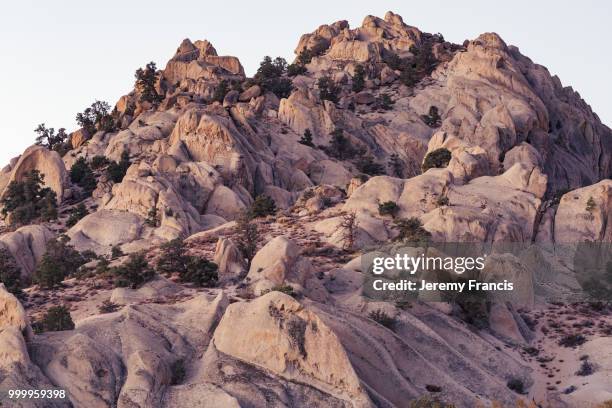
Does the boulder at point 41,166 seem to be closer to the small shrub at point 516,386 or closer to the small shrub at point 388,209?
the small shrub at point 388,209

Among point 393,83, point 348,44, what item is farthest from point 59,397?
A: point 348,44

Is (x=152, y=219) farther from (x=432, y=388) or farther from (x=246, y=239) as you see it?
(x=432, y=388)

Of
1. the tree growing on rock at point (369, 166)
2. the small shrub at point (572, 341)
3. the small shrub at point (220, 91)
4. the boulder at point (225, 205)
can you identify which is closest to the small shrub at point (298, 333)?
the small shrub at point (572, 341)

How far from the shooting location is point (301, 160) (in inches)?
4245

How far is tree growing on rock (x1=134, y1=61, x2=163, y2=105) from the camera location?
122m

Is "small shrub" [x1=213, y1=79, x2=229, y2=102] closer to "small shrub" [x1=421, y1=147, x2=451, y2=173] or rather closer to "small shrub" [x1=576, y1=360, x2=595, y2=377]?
"small shrub" [x1=421, y1=147, x2=451, y2=173]

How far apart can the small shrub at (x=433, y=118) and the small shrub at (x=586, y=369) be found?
73.5 metres

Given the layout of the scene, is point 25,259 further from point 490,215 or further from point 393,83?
point 393,83

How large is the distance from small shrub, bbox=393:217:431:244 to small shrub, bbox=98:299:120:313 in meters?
24.0

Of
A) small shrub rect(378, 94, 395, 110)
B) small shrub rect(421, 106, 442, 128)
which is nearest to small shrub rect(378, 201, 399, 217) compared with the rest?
small shrub rect(421, 106, 442, 128)

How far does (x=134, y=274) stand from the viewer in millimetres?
58562

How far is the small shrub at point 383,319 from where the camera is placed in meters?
A: 49.7

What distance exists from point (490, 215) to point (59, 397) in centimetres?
4639

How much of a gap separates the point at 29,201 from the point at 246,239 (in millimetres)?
37843
